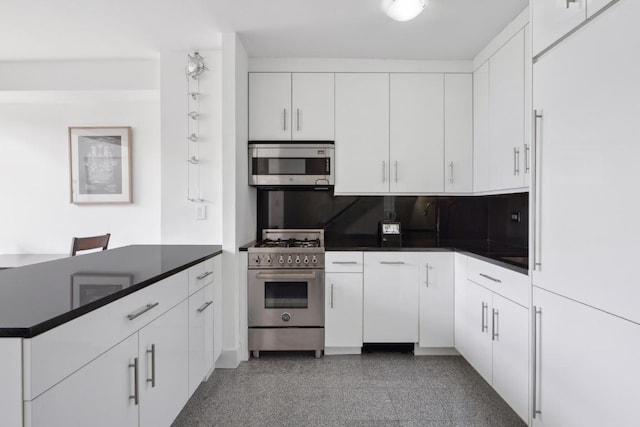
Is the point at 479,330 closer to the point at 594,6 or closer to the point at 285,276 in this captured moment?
the point at 285,276

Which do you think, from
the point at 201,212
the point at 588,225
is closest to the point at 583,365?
the point at 588,225

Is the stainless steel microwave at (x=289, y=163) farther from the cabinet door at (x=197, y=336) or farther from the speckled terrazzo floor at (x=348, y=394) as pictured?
the speckled terrazzo floor at (x=348, y=394)

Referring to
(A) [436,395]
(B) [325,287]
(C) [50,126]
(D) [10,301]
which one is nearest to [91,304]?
(D) [10,301]

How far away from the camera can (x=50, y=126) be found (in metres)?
3.45

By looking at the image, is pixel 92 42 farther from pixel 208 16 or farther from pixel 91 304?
pixel 91 304

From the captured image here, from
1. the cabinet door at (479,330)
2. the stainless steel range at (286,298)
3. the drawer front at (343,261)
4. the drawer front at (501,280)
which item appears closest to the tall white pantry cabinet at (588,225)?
the drawer front at (501,280)

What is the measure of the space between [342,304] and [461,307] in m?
0.91

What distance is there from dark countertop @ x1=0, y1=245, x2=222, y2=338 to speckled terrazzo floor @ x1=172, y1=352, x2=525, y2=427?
913mm

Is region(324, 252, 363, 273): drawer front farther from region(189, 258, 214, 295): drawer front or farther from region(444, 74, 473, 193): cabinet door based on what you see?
region(444, 74, 473, 193): cabinet door

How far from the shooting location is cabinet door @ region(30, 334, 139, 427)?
0.93 meters

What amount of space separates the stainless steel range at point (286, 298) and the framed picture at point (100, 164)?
1.64 meters

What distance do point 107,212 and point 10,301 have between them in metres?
2.61

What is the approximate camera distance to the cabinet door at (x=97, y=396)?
0.93m

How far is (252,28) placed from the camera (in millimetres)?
2508
